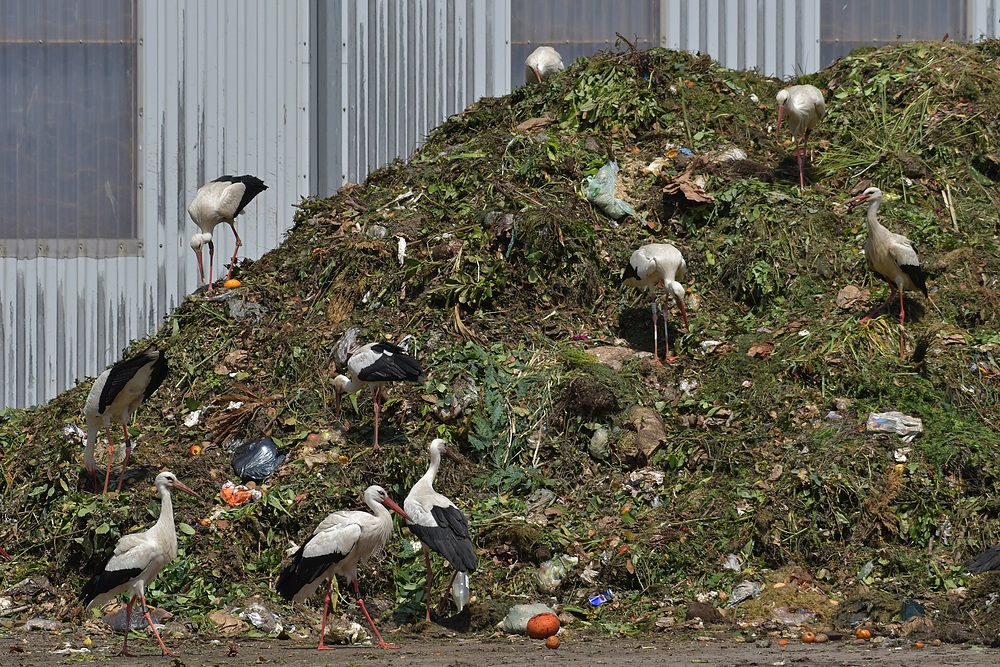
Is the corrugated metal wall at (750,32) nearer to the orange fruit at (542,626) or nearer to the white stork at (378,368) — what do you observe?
the white stork at (378,368)

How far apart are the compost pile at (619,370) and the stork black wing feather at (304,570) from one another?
0.68 m

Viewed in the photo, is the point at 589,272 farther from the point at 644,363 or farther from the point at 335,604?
the point at 335,604

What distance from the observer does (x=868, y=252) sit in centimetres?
1041

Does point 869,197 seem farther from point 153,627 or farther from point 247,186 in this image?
point 153,627

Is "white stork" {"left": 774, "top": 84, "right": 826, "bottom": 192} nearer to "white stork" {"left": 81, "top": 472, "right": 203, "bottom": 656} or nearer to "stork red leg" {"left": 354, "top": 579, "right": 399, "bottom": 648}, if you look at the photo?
"stork red leg" {"left": 354, "top": 579, "right": 399, "bottom": 648}

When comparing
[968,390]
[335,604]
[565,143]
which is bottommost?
[335,604]

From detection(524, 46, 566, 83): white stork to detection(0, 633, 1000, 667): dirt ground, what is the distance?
676cm

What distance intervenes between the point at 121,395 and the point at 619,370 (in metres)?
3.79

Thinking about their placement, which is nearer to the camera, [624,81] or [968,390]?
[968,390]

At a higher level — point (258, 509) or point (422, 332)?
point (422, 332)

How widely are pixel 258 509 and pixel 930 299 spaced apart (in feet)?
18.6

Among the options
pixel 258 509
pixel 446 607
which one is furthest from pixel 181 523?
pixel 446 607

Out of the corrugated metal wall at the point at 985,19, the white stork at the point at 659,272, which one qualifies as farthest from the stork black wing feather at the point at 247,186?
the corrugated metal wall at the point at 985,19

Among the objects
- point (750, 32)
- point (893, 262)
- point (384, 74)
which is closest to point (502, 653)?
point (893, 262)
